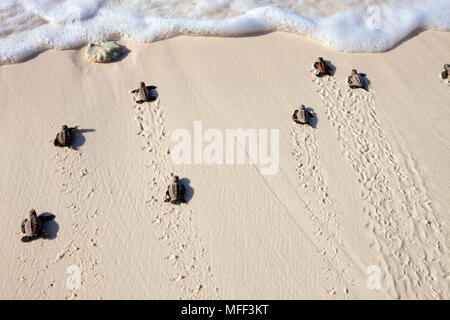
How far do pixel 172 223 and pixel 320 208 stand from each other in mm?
1770

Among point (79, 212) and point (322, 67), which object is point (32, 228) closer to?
point (79, 212)

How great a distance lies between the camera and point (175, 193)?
430cm

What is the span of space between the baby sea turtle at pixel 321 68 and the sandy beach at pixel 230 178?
104 millimetres

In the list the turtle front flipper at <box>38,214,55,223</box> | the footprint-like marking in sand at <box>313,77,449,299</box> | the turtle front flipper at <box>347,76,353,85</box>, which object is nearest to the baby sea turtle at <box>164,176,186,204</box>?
the turtle front flipper at <box>38,214,55,223</box>

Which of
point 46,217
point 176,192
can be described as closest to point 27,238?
point 46,217

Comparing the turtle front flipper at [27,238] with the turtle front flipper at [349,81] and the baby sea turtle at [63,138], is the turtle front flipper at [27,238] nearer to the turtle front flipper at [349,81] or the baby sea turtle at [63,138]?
the baby sea turtle at [63,138]

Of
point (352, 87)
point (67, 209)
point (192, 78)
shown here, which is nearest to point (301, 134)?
point (352, 87)

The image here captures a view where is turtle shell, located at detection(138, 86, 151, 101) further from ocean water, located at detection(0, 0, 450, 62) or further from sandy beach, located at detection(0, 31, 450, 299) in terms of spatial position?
ocean water, located at detection(0, 0, 450, 62)

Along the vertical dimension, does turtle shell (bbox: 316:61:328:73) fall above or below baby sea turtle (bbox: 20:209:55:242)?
above

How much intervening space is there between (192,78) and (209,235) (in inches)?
92.8

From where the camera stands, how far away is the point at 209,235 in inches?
165

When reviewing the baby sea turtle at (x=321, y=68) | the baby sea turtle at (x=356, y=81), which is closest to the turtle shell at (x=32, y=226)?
the baby sea turtle at (x=321, y=68)

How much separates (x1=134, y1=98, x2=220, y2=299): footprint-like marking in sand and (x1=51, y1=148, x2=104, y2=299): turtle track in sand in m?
0.71

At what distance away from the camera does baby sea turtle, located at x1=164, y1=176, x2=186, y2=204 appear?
169 inches
